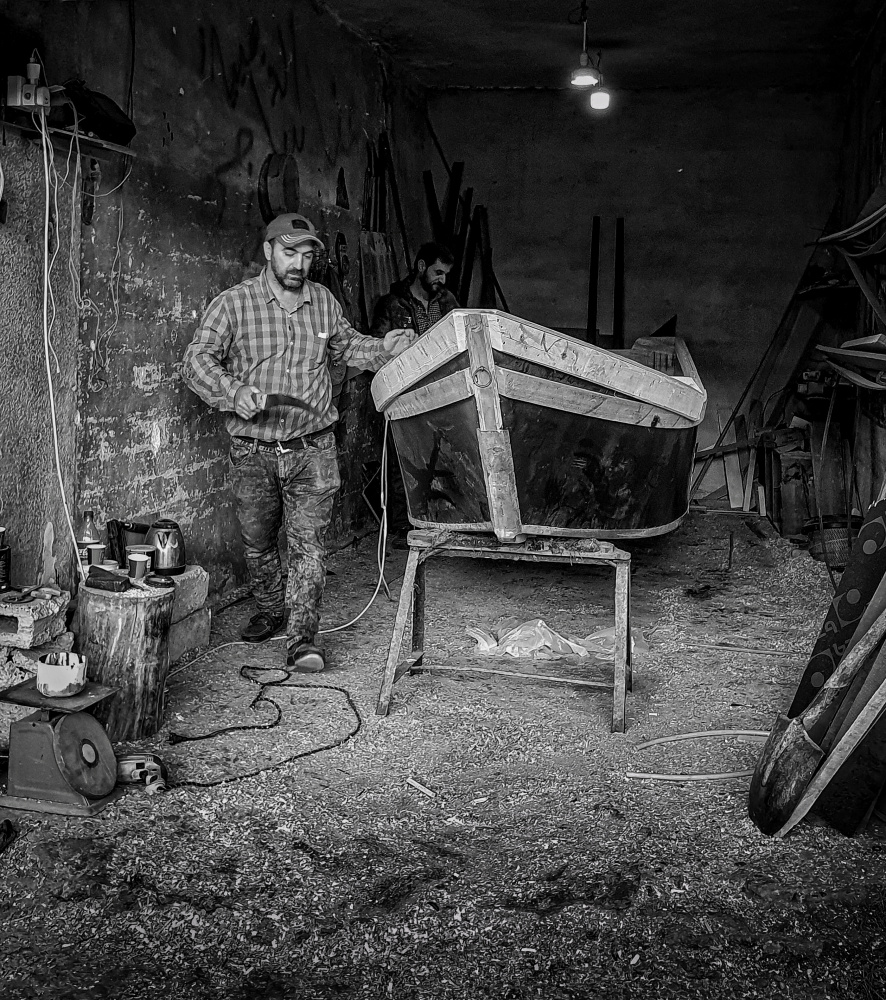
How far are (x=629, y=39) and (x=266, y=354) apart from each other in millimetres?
4623

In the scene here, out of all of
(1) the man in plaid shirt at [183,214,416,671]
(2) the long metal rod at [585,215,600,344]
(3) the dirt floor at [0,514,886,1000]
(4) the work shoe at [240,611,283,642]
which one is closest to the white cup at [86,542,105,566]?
(3) the dirt floor at [0,514,886,1000]

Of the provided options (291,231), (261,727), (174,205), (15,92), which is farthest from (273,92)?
(261,727)

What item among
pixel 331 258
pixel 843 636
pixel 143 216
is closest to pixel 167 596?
pixel 143 216

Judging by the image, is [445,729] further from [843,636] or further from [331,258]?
[331,258]

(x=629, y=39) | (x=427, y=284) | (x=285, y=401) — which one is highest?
(x=629, y=39)

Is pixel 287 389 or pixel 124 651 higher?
pixel 287 389

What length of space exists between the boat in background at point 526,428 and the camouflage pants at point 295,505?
39 centimetres

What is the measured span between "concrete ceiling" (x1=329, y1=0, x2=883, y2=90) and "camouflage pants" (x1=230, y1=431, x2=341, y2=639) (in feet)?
11.6

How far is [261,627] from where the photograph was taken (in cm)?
497

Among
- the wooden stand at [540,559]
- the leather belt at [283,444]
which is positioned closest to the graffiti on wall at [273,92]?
the leather belt at [283,444]

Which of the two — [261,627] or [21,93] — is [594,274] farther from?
[21,93]

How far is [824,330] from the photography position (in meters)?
8.72

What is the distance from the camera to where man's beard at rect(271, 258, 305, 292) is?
451cm

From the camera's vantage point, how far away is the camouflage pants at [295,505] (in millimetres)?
4637
